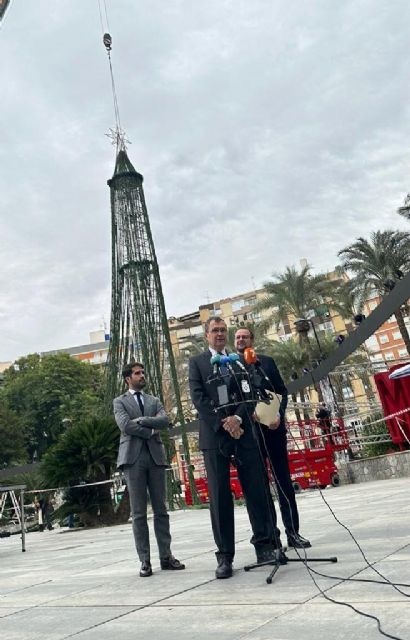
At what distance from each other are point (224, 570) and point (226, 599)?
620 mm

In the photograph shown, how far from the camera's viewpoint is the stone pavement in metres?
2.18

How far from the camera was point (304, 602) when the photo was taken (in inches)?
98.3

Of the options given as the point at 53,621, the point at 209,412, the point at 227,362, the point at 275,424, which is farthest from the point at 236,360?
the point at 53,621

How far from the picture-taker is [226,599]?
284cm

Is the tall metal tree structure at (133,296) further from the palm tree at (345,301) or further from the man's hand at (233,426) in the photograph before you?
the man's hand at (233,426)

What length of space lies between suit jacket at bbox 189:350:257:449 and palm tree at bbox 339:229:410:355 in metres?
22.9

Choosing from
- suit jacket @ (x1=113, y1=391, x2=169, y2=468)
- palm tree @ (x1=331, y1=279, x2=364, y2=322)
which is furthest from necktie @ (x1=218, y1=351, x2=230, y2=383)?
palm tree @ (x1=331, y1=279, x2=364, y2=322)

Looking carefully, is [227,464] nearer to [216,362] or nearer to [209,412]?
[209,412]

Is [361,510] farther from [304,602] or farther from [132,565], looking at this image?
[304,602]

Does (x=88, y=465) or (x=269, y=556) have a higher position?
(x=88, y=465)

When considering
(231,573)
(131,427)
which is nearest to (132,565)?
(131,427)

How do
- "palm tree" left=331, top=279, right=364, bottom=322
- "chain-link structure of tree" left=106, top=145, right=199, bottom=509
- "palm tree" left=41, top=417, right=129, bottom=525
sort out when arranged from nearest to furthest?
"palm tree" left=41, top=417, right=129, bottom=525, "chain-link structure of tree" left=106, top=145, right=199, bottom=509, "palm tree" left=331, top=279, right=364, bottom=322

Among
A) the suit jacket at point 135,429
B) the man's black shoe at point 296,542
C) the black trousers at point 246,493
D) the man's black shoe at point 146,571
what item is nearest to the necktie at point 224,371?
the black trousers at point 246,493

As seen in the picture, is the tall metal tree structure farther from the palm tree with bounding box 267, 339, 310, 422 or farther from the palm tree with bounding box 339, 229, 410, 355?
the palm tree with bounding box 267, 339, 310, 422
